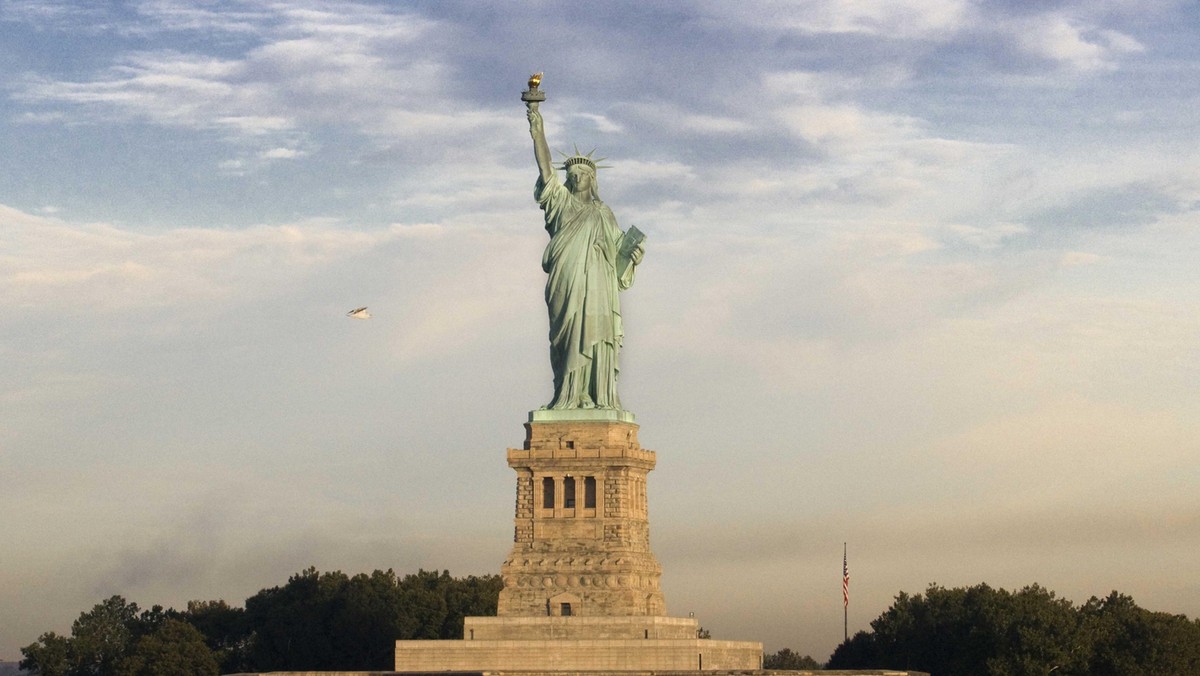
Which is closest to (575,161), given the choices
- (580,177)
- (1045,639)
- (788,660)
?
(580,177)

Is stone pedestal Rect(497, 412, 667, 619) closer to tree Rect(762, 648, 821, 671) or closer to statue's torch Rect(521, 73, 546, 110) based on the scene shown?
statue's torch Rect(521, 73, 546, 110)

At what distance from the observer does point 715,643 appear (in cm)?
7075

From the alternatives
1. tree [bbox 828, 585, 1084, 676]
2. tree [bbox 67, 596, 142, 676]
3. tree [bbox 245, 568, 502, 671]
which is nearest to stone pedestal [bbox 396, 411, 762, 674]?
tree [bbox 828, 585, 1084, 676]

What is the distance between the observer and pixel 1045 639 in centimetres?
8344

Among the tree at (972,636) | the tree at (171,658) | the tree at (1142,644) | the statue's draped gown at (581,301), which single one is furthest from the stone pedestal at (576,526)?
the tree at (171,658)

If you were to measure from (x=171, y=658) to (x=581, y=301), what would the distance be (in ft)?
96.8

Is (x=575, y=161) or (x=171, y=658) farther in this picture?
(x=171, y=658)

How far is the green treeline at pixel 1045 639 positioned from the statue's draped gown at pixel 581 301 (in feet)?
65.5

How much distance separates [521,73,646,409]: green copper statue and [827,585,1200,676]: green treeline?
19968mm

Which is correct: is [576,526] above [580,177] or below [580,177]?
below

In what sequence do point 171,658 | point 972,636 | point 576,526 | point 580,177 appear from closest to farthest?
point 576,526 < point 580,177 < point 972,636 < point 171,658

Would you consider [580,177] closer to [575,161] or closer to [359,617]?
[575,161]

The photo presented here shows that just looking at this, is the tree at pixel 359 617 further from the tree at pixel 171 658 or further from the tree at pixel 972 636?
the tree at pixel 972 636

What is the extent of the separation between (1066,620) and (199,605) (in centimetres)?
4146
